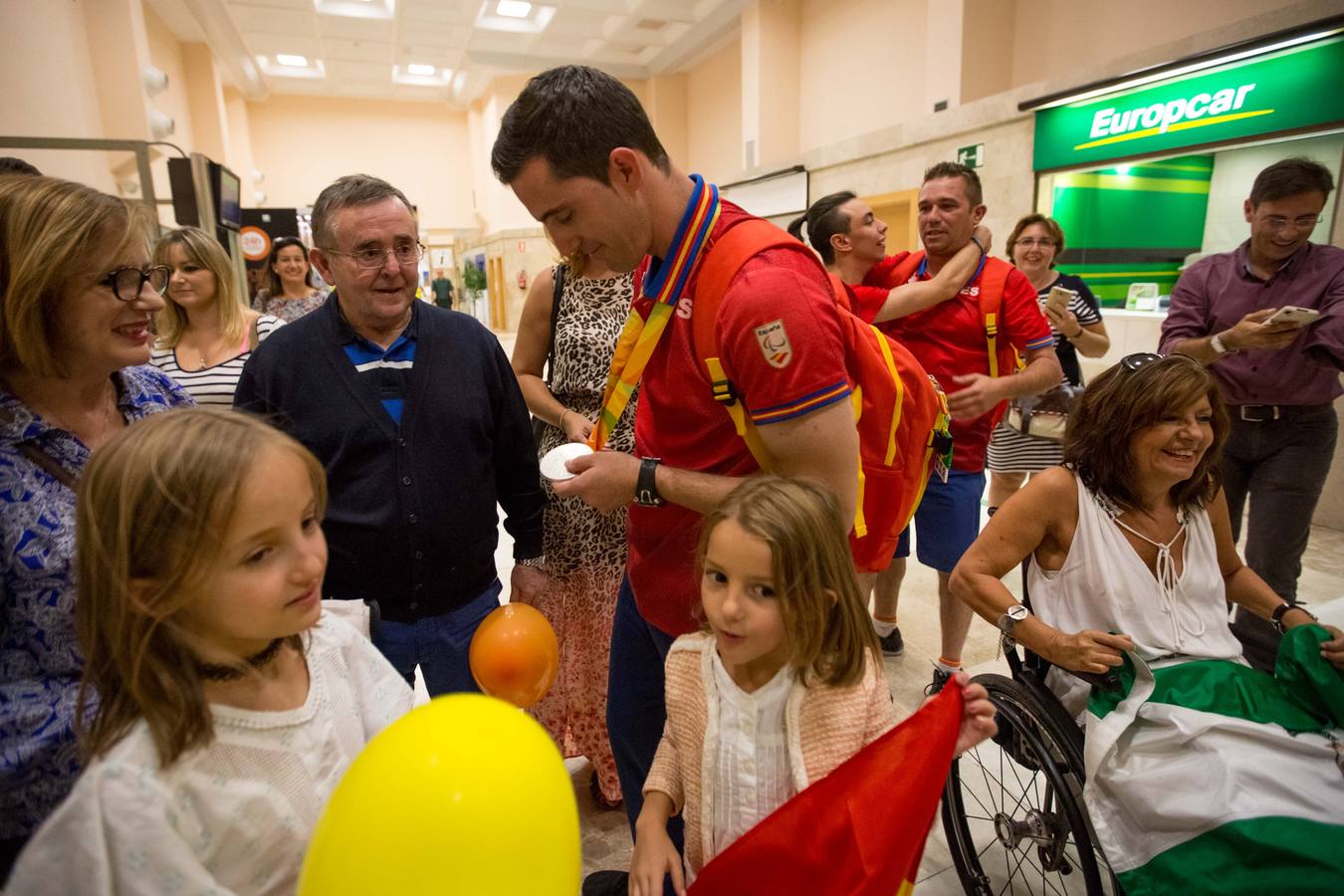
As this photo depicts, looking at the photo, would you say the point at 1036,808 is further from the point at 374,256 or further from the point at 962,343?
the point at 374,256

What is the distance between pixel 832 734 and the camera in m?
1.16

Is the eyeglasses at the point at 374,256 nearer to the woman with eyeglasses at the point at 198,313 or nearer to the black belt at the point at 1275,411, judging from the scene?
the woman with eyeglasses at the point at 198,313

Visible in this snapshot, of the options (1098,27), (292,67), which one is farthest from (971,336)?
(292,67)

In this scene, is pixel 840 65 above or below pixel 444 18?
below

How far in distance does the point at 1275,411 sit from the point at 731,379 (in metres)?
2.80

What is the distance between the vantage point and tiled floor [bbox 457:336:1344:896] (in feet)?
6.61

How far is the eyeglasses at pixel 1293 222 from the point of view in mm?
2740

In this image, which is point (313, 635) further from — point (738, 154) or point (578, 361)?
point (738, 154)

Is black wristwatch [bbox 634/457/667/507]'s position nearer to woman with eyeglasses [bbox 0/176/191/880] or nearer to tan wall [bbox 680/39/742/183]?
woman with eyeglasses [bbox 0/176/191/880]

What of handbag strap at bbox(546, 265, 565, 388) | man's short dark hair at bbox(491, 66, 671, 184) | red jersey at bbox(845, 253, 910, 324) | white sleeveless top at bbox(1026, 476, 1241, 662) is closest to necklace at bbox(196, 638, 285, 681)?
man's short dark hair at bbox(491, 66, 671, 184)

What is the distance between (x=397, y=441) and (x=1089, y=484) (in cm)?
167

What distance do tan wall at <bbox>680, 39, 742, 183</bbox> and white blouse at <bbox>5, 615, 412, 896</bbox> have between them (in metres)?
12.3

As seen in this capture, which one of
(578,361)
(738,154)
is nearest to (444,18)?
(738,154)

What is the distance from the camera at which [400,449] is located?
168 centimetres
